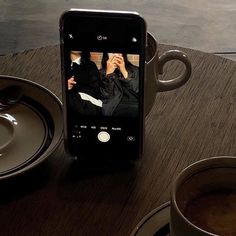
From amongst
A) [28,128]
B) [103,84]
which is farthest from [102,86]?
[28,128]

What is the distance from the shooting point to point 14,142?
2.32 feet

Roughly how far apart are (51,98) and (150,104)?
0.41 ft

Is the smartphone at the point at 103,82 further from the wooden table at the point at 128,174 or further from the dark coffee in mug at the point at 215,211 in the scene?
the dark coffee in mug at the point at 215,211

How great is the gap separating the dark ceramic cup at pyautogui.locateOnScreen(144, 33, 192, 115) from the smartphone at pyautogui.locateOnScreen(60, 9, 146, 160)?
0.10ft

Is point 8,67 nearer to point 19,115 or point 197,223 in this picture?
point 19,115

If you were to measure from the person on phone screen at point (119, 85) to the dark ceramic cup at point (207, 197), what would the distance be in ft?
0.50

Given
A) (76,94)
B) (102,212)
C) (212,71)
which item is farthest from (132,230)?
(212,71)

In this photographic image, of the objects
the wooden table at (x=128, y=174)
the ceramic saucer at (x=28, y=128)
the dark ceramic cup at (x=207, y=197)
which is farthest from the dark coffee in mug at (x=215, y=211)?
the ceramic saucer at (x=28, y=128)

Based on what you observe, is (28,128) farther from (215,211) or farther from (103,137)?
(215,211)

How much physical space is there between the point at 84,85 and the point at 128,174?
0.11m

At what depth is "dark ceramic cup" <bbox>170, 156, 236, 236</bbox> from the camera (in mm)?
514

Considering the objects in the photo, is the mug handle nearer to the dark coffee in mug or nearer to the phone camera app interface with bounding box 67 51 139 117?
the phone camera app interface with bounding box 67 51 139 117

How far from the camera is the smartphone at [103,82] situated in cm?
64

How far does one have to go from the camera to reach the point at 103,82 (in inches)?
26.0
